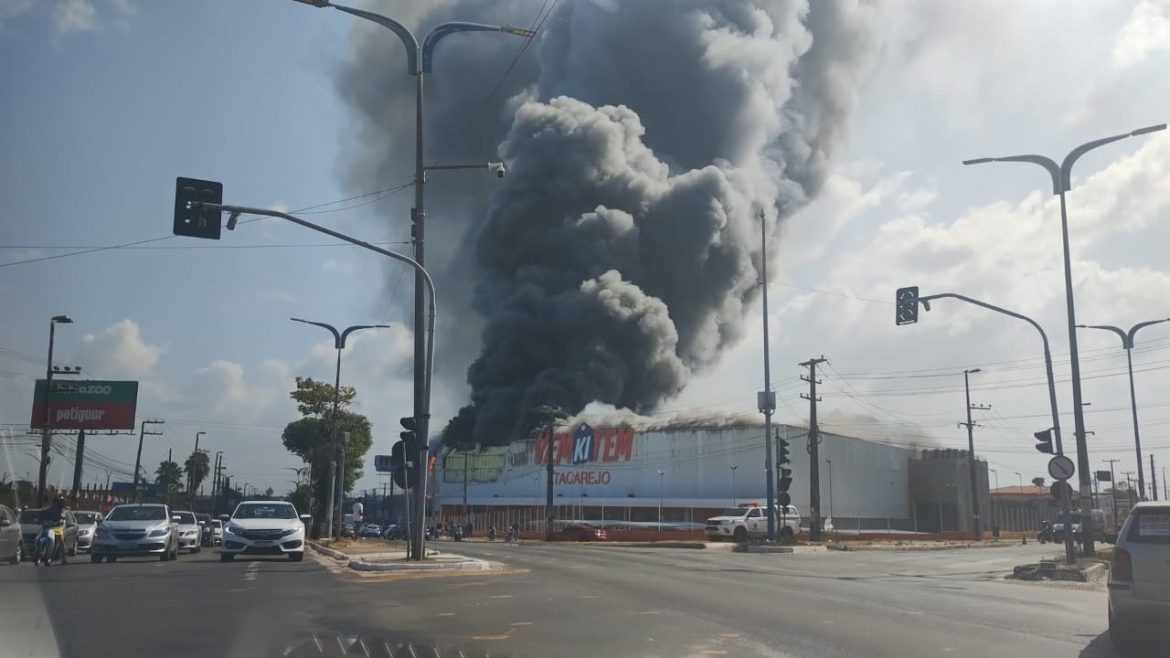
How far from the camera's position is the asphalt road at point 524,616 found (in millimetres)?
8367

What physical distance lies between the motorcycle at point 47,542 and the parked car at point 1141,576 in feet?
61.9

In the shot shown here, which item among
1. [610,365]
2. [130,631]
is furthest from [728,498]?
[130,631]

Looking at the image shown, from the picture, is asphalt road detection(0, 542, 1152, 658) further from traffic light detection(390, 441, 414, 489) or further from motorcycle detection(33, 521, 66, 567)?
traffic light detection(390, 441, 414, 489)

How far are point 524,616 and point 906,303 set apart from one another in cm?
1725

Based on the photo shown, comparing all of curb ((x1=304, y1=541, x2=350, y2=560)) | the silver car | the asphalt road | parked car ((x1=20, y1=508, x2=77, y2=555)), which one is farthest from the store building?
the asphalt road

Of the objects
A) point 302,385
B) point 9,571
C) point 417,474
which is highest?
point 302,385

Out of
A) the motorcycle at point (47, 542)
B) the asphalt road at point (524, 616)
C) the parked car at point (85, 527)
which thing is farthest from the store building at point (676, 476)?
the asphalt road at point (524, 616)

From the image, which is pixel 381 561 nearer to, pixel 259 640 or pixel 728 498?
pixel 259 640

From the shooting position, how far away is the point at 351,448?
66.3 metres

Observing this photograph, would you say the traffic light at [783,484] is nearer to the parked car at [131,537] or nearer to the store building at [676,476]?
the parked car at [131,537]

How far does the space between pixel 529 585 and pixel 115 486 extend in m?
105

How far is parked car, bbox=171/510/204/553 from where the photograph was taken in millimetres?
27547

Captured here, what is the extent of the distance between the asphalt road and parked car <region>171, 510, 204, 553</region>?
33.0 ft

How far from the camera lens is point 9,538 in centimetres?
1964
